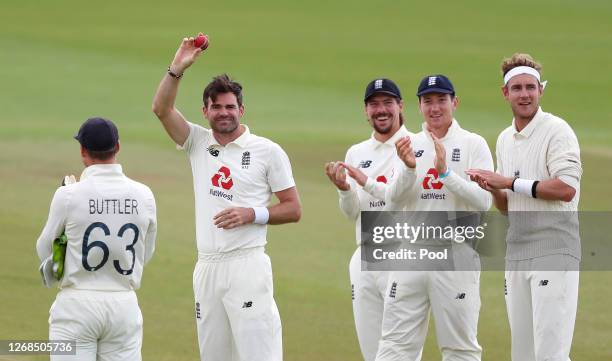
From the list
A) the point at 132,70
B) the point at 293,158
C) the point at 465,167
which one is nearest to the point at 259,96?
the point at 132,70

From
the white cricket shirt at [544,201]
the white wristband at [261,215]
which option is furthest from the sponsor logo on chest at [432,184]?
the white wristband at [261,215]

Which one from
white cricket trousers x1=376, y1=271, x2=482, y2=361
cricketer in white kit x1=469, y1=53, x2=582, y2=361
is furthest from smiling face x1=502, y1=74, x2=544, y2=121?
white cricket trousers x1=376, y1=271, x2=482, y2=361

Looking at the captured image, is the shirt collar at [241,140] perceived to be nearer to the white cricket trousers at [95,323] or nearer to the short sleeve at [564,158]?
the white cricket trousers at [95,323]

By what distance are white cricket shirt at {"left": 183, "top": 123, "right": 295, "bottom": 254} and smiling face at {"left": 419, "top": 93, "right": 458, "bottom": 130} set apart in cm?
102

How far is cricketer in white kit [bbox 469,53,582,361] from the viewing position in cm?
720

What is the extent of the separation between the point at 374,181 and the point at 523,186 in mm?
1087

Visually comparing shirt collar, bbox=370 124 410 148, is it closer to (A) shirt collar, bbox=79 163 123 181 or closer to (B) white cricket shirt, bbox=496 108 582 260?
(B) white cricket shirt, bbox=496 108 582 260

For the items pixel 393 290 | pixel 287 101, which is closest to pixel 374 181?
pixel 393 290

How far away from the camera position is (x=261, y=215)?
23.8ft

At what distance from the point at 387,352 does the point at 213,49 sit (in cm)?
2784

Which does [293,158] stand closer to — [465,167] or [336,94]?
[336,94]

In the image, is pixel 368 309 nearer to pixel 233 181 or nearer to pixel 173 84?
pixel 233 181

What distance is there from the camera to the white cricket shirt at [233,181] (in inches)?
287

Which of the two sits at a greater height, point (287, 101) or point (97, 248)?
point (287, 101)
